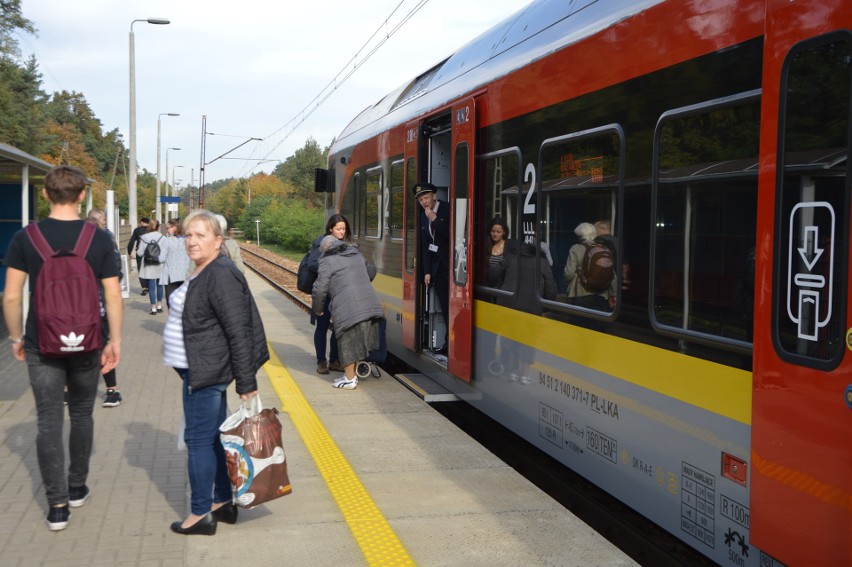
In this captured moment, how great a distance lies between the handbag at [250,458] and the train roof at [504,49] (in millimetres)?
2970

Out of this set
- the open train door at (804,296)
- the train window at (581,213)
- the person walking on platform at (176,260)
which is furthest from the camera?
the person walking on platform at (176,260)

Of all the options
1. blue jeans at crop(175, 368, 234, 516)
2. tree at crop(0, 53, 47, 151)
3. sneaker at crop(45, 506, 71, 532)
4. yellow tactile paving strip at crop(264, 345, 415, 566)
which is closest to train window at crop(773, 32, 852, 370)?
yellow tactile paving strip at crop(264, 345, 415, 566)

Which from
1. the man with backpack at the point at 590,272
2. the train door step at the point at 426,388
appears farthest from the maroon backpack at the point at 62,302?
the train door step at the point at 426,388

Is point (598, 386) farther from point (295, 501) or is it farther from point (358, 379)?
point (358, 379)

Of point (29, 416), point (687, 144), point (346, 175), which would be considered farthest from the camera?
point (346, 175)

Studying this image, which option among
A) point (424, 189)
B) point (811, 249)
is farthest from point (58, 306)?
point (424, 189)

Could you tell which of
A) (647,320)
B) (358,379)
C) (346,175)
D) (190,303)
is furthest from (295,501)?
(346,175)

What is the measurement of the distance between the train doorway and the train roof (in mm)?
272

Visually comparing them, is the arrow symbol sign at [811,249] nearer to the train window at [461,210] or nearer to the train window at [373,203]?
the train window at [461,210]

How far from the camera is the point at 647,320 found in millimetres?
4668

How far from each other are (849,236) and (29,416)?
6606mm

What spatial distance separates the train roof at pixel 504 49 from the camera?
5414mm

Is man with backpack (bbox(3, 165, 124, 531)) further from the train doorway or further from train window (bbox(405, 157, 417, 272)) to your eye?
train window (bbox(405, 157, 417, 272))

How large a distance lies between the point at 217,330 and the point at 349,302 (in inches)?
169
